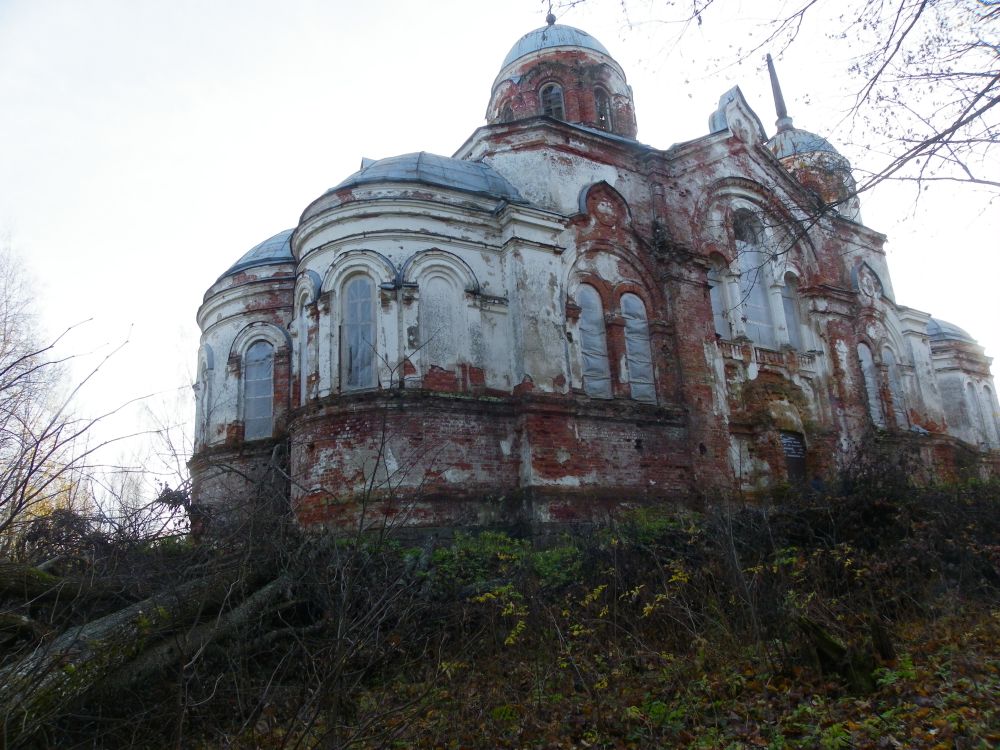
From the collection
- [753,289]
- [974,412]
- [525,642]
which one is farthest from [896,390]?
[525,642]

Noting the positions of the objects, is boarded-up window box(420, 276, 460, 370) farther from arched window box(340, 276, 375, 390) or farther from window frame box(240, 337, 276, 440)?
window frame box(240, 337, 276, 440)

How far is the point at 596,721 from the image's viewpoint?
230 inches

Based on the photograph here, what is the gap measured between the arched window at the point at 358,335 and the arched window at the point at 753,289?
7.91 m

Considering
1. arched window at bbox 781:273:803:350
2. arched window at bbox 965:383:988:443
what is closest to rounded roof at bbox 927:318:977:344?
arched window at bbox 965:383:988:443

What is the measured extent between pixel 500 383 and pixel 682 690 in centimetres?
727

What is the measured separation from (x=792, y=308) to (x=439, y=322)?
349 inches

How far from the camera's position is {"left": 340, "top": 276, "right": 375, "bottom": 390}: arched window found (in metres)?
12.7

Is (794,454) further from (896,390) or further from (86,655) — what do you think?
(86,655)

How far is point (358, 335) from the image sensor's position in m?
12.9

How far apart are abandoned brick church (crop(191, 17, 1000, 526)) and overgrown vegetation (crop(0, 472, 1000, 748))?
3029 mm

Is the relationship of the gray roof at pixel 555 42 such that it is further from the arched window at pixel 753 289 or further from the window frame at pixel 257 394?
the window frame at pixel 257 394

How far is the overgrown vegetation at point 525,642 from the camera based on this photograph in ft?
16.4

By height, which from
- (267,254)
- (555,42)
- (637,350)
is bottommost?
(637,350)

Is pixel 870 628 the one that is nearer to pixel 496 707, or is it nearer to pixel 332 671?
pixel 496 707
